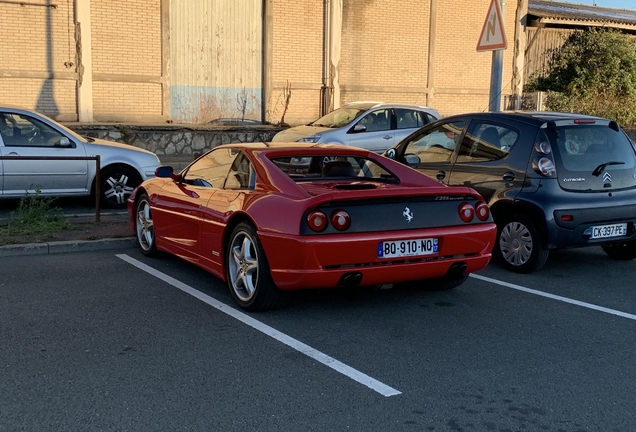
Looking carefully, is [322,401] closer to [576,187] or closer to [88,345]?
[88,345]

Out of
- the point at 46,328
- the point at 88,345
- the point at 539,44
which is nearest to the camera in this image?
the point at 88,345

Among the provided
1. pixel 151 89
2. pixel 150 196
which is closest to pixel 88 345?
pixel 150 196

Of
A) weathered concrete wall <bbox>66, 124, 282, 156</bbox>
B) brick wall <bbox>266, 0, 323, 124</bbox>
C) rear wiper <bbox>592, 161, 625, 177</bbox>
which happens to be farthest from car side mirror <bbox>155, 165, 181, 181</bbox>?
brick wall <bbox>266, 0, 323, 124</bbox>

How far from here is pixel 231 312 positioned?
19.0 feet

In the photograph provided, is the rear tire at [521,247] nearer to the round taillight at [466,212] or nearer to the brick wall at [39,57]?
the round taillight at [466,212]

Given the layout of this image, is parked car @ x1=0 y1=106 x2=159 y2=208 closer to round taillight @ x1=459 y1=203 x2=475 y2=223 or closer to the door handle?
the door handle

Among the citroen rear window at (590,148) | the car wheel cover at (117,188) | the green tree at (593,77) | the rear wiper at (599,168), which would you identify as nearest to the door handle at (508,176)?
the citroen rear window at (590,148)

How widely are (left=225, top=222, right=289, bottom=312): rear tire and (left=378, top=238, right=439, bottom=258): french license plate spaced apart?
864mm

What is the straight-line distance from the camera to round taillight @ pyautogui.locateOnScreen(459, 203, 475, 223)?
19.2 feet

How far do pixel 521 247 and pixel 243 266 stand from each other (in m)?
3.04

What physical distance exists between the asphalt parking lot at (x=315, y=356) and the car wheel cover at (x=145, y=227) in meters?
0.76

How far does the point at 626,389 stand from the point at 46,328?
12.9 ft

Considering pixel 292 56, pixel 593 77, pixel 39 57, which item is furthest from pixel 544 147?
pixel 593 77

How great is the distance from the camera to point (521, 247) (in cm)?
735
